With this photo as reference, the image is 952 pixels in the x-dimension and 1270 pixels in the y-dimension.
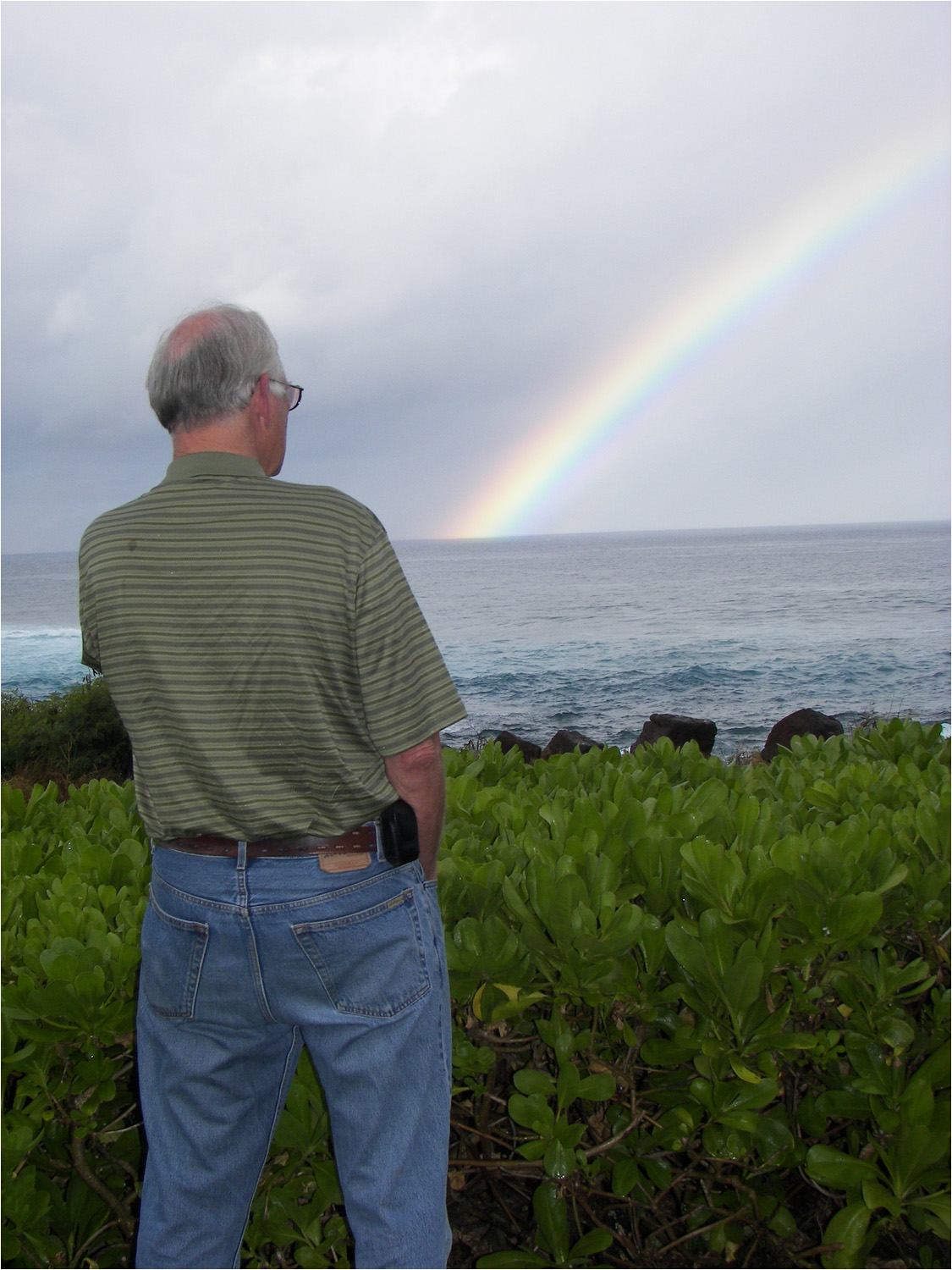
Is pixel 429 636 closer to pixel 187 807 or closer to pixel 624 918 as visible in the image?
pixel 187 807

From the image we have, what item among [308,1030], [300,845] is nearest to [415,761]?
[300,845]

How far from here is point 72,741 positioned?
502 inches

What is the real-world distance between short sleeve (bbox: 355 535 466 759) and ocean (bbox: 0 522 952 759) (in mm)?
8854

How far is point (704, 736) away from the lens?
12.9 m

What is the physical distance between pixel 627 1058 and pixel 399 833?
1020mm

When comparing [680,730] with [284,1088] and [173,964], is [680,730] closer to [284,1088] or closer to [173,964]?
[284,1088]

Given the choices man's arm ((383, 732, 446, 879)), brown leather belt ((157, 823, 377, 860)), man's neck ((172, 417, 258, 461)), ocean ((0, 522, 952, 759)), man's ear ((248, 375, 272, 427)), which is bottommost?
ocean ((0, 522, 952, 759))

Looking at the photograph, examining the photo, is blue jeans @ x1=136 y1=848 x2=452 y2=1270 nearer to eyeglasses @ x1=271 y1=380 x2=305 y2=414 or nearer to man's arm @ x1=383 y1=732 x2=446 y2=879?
man's arm @ x1=383 y1=732 x2=446 y2=879

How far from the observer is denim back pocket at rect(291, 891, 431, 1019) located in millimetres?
1990

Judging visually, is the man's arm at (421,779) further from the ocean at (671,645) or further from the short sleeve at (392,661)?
the ocean at (671,645)

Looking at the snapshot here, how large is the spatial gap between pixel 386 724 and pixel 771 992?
1313mm

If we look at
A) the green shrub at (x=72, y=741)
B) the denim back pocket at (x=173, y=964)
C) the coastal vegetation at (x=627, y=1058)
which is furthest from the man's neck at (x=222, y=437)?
the green shrub at (x=72, y=741)

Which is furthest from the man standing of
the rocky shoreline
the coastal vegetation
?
the rocky shoreline

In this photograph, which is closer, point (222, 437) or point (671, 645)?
point (222, 437)
